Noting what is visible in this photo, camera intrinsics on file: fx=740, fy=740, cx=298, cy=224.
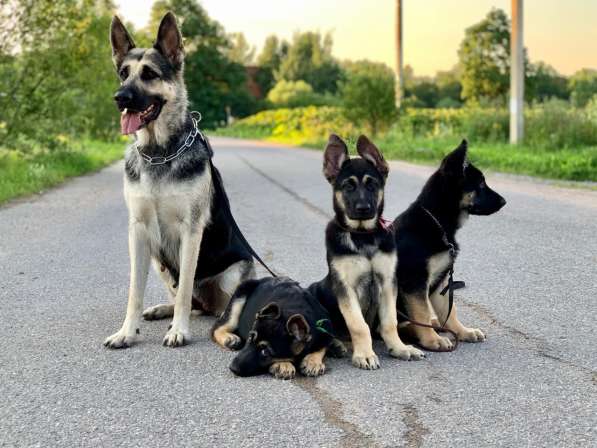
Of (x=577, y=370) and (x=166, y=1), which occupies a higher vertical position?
(x=166, y=1)

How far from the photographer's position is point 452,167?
16.1ft

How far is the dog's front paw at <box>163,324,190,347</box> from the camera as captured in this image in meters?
4.80

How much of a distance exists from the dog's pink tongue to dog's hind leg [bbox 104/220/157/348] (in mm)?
629

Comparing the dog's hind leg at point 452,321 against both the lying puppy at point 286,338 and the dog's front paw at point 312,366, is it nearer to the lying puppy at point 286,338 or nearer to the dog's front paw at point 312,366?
the lying puppy at point 286,338

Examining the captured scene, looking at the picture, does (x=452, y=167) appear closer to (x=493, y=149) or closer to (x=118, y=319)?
(x=118, y=319)

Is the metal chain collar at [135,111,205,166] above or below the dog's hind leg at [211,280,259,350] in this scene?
above

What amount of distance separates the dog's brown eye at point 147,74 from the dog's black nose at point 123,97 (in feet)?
0.55

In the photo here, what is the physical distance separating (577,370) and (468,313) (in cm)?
141

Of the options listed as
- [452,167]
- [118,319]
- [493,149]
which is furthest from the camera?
[493,149]

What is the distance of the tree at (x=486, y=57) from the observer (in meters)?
61.0

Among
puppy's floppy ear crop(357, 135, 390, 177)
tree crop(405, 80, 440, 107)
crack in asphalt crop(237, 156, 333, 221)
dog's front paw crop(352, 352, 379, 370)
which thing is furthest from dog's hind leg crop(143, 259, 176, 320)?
tree crop(405, 80, 440, 107)

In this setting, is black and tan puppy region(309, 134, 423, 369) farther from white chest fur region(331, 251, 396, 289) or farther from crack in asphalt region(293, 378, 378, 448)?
crack in asphalt region(293, 378, 378, 448)

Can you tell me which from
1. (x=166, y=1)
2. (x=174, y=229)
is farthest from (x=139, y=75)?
(x=166, y=1)

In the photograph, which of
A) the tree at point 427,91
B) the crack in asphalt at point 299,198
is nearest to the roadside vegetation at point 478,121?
the crack in asphalt at point 299,198
